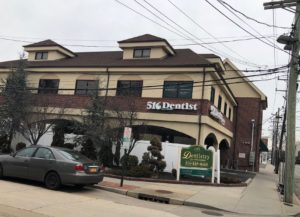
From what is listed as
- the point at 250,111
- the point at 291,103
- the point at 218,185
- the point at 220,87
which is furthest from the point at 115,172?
the point at 250,111

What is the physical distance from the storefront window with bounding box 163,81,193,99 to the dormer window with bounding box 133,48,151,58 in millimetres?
3929

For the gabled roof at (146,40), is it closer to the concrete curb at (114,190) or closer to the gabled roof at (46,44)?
the gabled roof at (46,44)

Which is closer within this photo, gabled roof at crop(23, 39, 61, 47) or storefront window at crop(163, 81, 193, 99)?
storefront window at crop(163, 81, 193, 99)

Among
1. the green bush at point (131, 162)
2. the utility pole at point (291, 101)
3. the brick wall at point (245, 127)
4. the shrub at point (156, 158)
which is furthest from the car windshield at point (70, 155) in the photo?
the brick wall at point (245, 127)

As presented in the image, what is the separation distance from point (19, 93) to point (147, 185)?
13.2m

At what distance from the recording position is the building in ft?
A: 77.3

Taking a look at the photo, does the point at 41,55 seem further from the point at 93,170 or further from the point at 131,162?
the point at 93,170

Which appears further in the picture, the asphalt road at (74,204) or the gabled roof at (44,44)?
the gabled roof at (44,44)

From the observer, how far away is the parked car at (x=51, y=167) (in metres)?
13.4

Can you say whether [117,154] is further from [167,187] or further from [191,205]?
[191,205]

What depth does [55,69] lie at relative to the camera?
2827cm

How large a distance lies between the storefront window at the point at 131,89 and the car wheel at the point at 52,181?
35.7 feet

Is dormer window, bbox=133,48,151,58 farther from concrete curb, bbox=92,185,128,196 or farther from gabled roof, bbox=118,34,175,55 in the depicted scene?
concrete curb, bbox=92,185,128,196

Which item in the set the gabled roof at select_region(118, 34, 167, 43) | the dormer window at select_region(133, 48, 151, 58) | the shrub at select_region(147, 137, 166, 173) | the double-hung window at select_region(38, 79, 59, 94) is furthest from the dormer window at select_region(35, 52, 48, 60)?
the shrub at select_region(147, 137, 166, 173)
